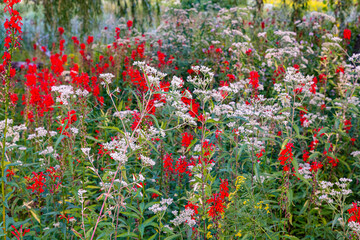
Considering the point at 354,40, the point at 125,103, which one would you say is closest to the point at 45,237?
the point at 125,103

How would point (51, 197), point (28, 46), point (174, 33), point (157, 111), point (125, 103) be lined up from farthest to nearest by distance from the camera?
point (28, 46)
point (174, 33)
point (125, 103)
point (157, 111)
point (51, 197)

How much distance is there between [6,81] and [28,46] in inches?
368

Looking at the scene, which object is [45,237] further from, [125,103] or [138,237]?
[125,103]

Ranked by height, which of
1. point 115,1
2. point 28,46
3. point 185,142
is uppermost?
point 115,1

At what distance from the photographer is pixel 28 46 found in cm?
1054

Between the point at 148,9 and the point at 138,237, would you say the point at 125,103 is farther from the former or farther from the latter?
the point at 148,9

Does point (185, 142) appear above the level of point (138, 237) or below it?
above

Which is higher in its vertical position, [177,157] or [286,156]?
[286,156]

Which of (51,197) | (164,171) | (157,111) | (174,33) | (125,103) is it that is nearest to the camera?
(51,197)

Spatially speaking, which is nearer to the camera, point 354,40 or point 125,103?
point 125,103

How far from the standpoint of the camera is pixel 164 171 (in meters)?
3.16

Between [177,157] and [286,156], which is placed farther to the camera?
[177,157]

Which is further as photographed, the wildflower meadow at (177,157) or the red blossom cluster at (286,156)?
the red blossom cluster at (286,156)

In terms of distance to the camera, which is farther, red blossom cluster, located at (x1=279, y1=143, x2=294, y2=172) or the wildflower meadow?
red blossom cluster, located at (x1=279, y1=143, x2=294, y2=172)
